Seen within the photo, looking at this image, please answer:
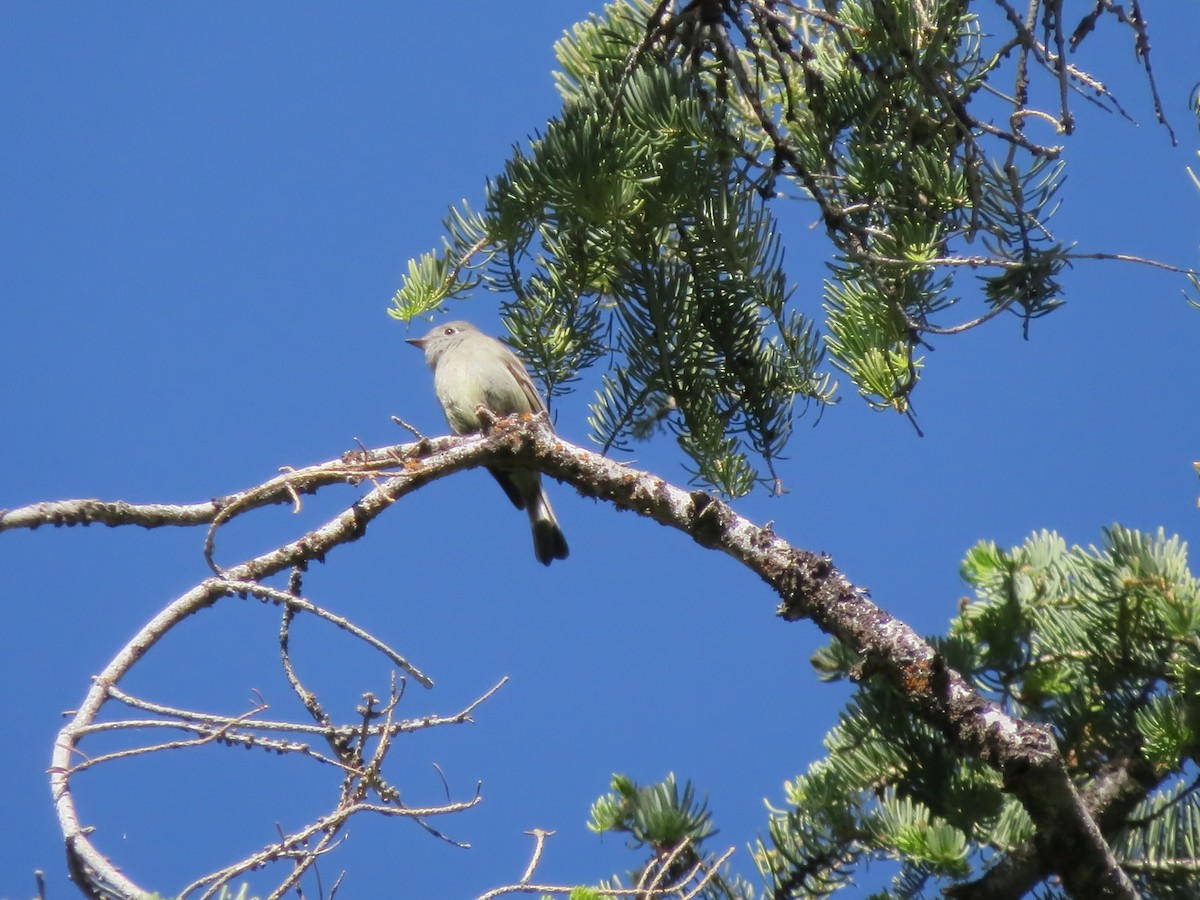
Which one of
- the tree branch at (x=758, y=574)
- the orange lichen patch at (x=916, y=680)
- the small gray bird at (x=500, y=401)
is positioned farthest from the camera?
the small gray bird at (x=500, y=401)

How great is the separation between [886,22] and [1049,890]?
1881mm

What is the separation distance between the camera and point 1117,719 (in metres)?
2.57

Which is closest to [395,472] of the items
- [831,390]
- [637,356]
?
[637,356]

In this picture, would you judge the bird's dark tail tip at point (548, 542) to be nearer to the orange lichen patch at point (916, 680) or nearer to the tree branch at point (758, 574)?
the tree branch at point (758, 574)

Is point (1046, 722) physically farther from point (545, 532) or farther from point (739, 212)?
point (545, 532)

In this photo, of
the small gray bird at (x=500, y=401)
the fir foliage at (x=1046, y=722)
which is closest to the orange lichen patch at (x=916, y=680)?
the fir foliage at (x=1046, y=722)

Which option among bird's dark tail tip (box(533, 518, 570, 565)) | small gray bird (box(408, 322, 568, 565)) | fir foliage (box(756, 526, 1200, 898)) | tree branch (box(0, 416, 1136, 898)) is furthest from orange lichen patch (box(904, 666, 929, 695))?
bird's dark tail tip (box(533, 518, 570, 565))

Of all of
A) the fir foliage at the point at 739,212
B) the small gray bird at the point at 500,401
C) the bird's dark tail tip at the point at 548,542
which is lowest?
the fir foliage at the point at 739,212

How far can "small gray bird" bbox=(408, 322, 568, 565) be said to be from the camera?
5375mm

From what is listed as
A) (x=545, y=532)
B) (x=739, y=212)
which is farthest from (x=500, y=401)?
(x=739, y=212)

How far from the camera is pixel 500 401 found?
541 cm

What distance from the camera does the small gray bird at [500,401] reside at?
212 inches

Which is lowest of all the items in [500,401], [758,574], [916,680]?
[916,680]

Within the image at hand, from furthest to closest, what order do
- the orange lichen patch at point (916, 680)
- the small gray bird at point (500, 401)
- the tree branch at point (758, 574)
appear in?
the small gray bird at point (500, 401) < the orange lichen patch at point (916, 680) < the tree branch at point (758, 574)
